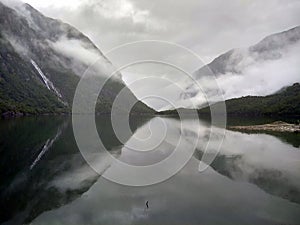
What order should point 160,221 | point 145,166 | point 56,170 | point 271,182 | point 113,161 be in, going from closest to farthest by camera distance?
point 160,221 < point 271,182 < point 56,170 < point 145,166 < point 113,161

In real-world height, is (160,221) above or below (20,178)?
below

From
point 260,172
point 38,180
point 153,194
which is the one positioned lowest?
point 153,194

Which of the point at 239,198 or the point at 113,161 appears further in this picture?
the point at 113,161

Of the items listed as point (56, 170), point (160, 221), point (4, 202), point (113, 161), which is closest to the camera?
point (160, 221)

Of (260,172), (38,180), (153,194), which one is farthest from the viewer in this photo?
(260,172)

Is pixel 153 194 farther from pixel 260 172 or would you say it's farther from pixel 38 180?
pixel 260 172

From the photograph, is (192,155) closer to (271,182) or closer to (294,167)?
(294,167)

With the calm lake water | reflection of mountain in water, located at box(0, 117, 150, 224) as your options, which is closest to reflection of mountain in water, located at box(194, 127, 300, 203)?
the calm lake water

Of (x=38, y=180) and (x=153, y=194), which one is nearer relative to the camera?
(x=153, y=194)

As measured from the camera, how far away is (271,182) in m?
25.1

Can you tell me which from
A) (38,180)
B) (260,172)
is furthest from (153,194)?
(260,172)

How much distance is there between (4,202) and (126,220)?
8.26 m

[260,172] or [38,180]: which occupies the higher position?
[38,180]

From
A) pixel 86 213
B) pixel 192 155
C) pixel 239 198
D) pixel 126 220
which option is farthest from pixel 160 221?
pixel 192 155
